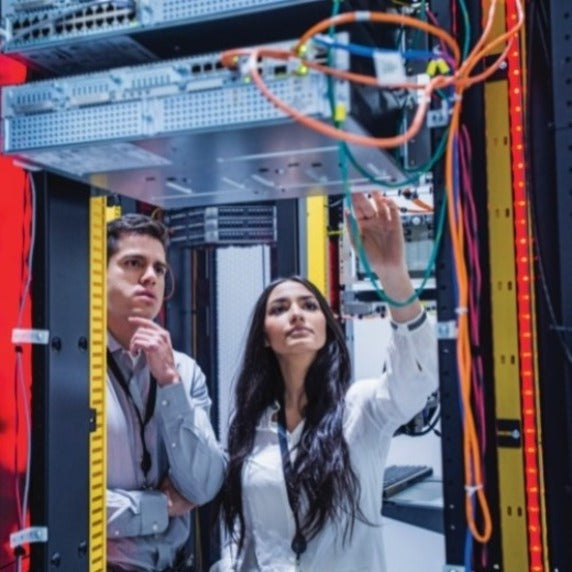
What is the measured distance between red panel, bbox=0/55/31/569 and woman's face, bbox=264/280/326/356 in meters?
1.06

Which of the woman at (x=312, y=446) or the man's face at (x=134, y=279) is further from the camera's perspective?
the man's face at (x=134, y=279)

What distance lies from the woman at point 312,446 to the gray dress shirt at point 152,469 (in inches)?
6.0

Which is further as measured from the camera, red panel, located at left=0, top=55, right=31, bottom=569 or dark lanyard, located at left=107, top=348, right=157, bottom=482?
dark lanyard, located at left=107, top=348, right=157, bottom=482

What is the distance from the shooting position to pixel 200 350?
378 centimetres

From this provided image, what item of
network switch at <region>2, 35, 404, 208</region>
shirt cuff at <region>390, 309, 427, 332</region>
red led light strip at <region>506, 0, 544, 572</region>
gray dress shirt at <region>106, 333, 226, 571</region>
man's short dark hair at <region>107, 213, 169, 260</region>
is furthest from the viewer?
man's short dark hair at <region>107, 213, 169, 260</region>

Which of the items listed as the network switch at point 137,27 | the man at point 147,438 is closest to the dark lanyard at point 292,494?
the man at point 147,438

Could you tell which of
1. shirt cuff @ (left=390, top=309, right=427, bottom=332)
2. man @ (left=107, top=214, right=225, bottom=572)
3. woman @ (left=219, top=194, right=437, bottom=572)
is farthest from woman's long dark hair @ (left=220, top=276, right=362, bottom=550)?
shirt cuff @ (left=390, top=309, right=427, bottom=332)

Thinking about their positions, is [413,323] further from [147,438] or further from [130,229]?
[130,229]

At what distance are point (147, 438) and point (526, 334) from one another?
1.26m

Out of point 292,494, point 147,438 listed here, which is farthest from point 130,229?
point 292,494

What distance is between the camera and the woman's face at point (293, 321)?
2379 mm

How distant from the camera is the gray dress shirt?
1963 millimetres

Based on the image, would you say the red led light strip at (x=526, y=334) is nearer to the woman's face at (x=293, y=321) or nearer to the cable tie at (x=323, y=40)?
the cable tie at (x=323, y=40)

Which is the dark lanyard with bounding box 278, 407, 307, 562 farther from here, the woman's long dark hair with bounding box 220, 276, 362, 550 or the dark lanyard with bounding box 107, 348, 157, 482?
the dark lanyard with bounding box 107, 348, 157, 482
